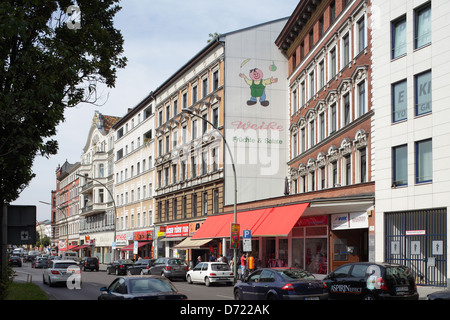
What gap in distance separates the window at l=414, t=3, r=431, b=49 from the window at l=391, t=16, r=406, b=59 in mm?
780

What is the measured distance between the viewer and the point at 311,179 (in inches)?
1481

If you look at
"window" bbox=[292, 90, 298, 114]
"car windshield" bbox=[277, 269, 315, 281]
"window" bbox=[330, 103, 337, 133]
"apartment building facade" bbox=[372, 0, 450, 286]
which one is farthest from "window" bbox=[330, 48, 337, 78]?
"car windshield" bbox=[277, 269, 315, 281]

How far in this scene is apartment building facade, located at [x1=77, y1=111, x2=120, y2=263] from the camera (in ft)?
259

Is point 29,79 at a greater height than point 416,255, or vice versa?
point 29,79

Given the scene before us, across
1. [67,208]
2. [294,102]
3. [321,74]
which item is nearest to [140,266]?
[294,102]

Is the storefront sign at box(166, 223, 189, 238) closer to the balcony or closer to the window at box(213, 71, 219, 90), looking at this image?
the window at box(213, 71, 219, 90)

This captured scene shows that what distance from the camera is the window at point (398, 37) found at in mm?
26484

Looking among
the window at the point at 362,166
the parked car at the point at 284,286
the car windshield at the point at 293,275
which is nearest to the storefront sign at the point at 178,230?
the window at the point at 362,166

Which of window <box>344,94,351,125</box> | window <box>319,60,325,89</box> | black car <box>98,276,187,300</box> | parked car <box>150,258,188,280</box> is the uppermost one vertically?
window <box>319,60,325,89</box>

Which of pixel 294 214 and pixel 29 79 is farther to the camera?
pixel 294 214

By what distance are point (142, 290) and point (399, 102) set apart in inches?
694

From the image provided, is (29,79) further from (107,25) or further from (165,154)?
(165,154)
